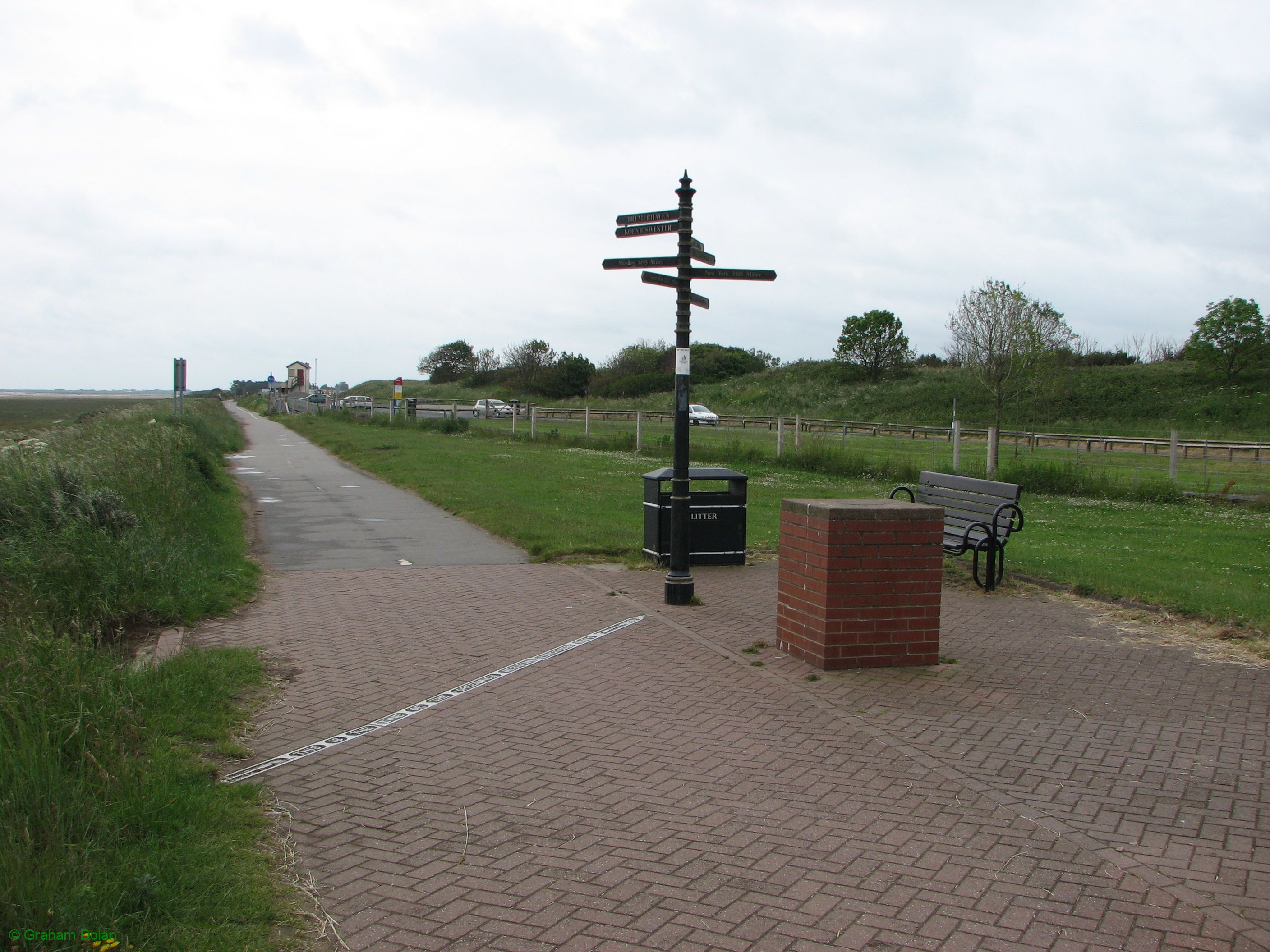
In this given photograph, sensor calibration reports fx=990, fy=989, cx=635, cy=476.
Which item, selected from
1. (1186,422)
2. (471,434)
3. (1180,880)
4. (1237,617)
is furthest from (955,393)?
(1180,880)

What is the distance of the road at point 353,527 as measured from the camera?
36.3 feet

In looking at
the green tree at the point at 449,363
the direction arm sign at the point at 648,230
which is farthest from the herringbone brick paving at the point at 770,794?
the green tree at the point at 449,363

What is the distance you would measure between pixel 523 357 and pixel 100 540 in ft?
280

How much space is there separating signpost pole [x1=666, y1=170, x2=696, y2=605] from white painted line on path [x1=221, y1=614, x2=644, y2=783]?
3.17 feet

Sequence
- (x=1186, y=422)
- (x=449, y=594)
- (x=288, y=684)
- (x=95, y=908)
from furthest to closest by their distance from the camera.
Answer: (x=1186, y=422) < (x=449, y=594) < (x=288, y=684) < (x=95, y=908)

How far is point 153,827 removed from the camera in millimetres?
3762

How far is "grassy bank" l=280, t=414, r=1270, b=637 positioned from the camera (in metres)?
9.48

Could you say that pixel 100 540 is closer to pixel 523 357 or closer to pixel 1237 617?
pixel 1237 617

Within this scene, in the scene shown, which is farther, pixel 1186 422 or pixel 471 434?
pixel 1186 422

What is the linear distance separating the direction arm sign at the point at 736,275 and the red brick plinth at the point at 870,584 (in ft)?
8.86

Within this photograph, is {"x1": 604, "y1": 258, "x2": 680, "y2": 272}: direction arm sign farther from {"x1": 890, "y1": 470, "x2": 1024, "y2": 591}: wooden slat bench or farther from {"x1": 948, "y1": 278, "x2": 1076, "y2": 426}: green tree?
{"x1": 948, "y1": 278, "x2": 1076, "y2": 426}: green tree

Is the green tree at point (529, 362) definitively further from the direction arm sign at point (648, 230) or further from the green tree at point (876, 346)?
the direction arm sign at point (648, 230)

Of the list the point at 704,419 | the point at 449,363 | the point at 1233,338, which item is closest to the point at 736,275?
the point at 704,419

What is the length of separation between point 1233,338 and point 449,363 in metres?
80.7
